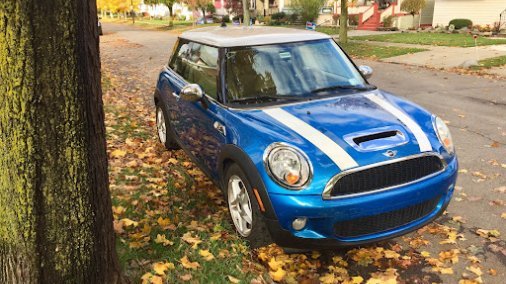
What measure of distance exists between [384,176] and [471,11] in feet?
83.5

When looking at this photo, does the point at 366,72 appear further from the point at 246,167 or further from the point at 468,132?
the point at 468,132

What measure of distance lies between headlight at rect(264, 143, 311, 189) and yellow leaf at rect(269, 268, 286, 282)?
2.37ft

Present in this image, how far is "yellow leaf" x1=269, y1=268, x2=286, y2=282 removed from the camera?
3199 millimetres

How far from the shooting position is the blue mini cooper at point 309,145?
9.71 feet

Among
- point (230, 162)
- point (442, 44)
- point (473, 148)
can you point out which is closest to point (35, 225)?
point (230, 162)

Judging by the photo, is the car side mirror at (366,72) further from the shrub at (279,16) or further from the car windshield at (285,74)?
the shrub at (279,16)

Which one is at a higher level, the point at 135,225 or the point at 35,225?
the point at 35,225

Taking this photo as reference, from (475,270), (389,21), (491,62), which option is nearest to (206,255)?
(475,270)

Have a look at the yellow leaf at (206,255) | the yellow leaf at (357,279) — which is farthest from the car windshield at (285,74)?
the yellow leaf at (357,279)

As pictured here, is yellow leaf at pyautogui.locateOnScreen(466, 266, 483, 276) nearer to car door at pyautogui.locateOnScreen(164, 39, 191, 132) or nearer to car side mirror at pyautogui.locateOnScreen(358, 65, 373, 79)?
car side mirror at pyautogui.locateOnScreen(358, 65, 373, 79)

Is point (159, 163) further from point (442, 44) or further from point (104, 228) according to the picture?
point (442, 44)

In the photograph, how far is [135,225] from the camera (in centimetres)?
388

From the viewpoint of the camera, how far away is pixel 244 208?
11.5 ft

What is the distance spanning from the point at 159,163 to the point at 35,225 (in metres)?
3.26
